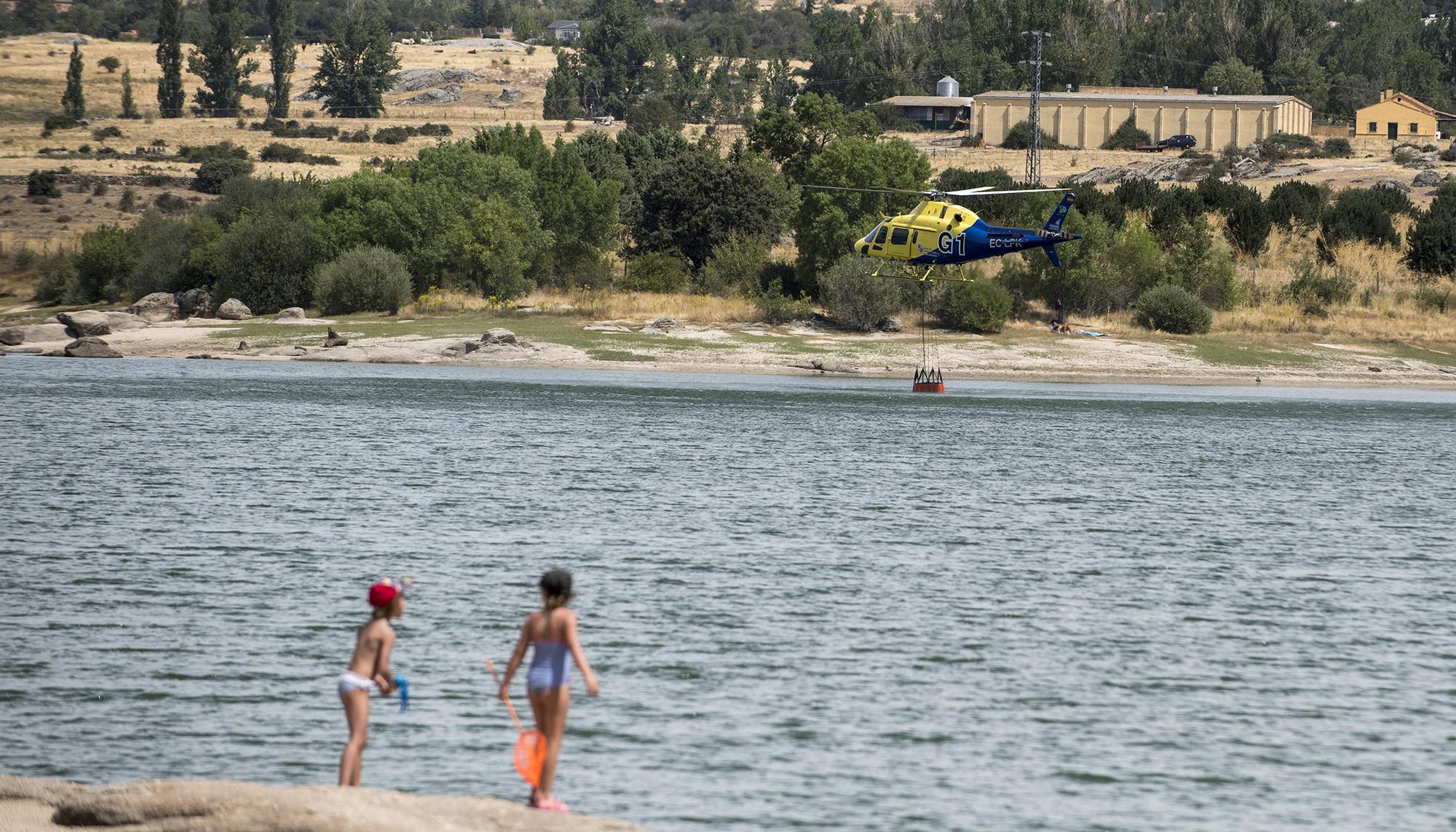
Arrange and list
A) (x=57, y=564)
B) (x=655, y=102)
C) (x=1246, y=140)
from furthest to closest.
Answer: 1. (x=655, y=102)
2. (x=1246, y=140)
3. (x=57, y=564)

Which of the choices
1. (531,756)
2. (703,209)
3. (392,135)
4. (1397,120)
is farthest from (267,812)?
(392,135)

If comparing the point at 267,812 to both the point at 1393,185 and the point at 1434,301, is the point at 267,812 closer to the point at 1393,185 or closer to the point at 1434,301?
the point at 1434,301

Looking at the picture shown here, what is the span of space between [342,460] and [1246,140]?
135436 millimetres

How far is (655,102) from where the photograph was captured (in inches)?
7844

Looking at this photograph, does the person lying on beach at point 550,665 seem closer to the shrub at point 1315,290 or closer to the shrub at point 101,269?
the shrub at point 1315,290

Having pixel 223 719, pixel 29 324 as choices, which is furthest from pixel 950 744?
pixel 29 324

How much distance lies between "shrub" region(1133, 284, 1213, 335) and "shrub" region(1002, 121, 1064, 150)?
78.9 m

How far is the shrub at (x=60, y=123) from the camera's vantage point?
18575 cm

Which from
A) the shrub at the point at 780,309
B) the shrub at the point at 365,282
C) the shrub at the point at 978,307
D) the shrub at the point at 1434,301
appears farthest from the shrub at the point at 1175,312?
the shrub at the point at 365,282

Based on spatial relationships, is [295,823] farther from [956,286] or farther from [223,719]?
[956,286]

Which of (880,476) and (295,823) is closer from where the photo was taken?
(295,823)

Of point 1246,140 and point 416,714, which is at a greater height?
point 1246,140

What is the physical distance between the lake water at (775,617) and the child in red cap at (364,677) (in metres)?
1.88

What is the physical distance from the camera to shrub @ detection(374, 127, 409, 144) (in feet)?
619
